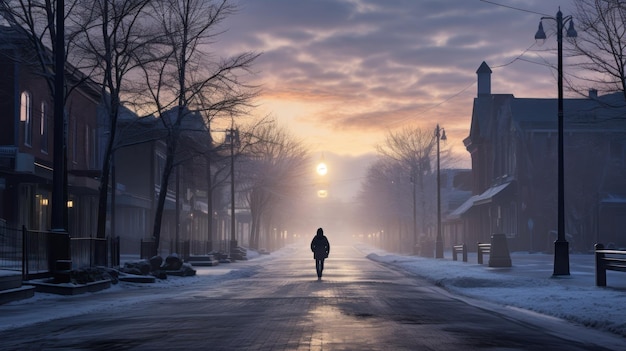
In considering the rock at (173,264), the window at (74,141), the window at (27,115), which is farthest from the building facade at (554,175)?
the window at (27,115)

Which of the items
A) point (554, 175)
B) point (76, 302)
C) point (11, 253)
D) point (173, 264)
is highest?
point (554, 175)

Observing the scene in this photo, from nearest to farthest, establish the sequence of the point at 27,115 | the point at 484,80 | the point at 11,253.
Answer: the point at 11,253, the point at 27,115, the point at 484,80

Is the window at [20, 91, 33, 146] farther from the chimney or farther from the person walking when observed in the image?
the chimney

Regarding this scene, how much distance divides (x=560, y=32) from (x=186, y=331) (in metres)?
19.8

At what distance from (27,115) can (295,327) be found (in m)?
28.4

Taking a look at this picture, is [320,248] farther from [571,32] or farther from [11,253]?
[11,253]

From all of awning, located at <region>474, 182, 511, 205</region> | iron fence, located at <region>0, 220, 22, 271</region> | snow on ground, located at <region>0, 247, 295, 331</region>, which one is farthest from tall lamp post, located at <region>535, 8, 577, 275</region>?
awning, located at <region>474, 182, 511, 205</region>

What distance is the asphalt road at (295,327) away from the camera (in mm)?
11820

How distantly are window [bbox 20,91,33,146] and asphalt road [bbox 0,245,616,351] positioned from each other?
65.4 feet

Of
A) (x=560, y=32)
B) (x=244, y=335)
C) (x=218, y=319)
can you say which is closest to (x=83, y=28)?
(x=560, y=32)

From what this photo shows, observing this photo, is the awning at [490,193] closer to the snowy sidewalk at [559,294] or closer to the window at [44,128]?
the snowy sidewalk at [559,294]

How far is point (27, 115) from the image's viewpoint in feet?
129

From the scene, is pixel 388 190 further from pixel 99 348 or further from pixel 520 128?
pixel 99 348

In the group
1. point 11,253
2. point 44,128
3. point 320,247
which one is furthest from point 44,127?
point 11,253
